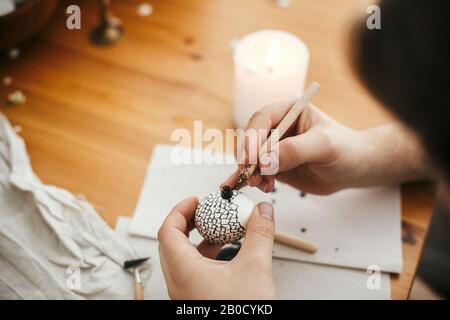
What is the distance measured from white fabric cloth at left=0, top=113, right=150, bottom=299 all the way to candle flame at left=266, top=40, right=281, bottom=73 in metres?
0.37

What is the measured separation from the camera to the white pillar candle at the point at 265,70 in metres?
0.82

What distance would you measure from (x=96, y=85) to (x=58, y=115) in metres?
0.10

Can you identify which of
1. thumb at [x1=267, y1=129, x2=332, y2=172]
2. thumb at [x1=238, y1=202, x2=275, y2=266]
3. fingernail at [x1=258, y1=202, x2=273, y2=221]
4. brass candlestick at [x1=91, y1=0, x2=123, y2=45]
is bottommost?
thumb at [x1=238, y1=202, x2=275, y2=266]

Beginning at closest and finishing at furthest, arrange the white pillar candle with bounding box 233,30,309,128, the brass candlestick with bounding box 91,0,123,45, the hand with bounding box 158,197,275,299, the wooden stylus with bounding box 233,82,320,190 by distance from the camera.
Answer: the hand with bounding box 158,197,275,299 < the wooden stylus with bounding box 233,82,320,190 < the white pillar candle with bounding box 233,30,309,128 < the brass candlestick with bounding box 91,0,123,45

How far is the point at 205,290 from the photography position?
1.87ft

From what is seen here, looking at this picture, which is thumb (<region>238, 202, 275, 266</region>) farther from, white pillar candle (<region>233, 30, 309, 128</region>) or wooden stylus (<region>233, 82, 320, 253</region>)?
white pillar candle (<region>233, 30, 309, 128</region>)

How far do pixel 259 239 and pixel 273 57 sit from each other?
378 millimetres

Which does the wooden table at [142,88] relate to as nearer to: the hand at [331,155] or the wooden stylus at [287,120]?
the hand at [331,155]

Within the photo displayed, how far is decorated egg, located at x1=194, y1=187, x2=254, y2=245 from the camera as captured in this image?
0.60 metres

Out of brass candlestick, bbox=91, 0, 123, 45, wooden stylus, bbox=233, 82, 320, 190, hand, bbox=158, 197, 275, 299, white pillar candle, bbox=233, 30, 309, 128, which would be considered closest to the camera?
hand, bbox=158, 197, 275, 299

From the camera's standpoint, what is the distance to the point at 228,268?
58cm

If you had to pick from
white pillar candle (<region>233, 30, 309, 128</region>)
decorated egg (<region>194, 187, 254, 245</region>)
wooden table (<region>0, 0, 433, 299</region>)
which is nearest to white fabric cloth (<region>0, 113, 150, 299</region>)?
wooden table (<region>0, 0, 433, 299</region>)
